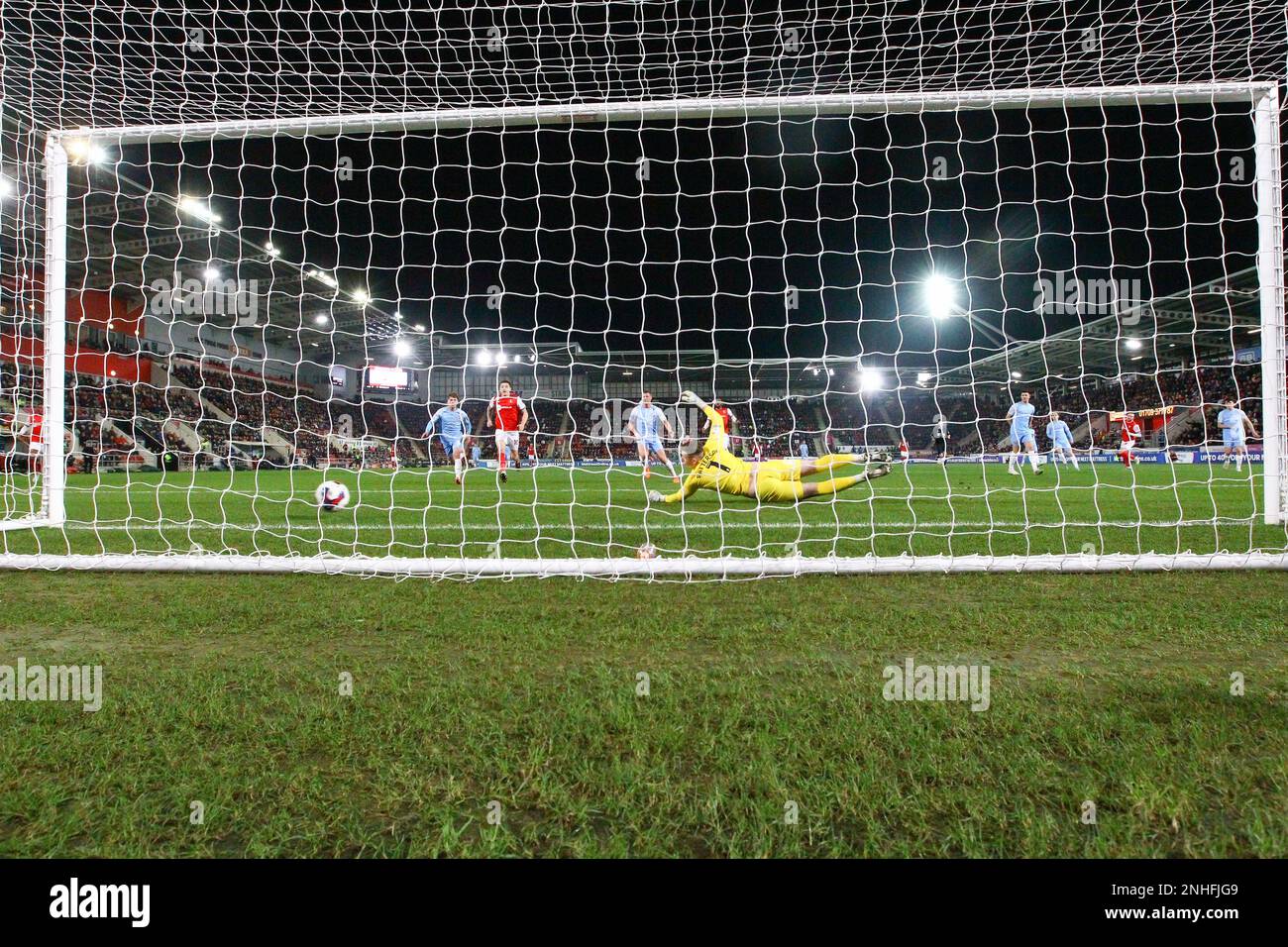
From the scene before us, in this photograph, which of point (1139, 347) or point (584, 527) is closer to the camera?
point (584, 527)

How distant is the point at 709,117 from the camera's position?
4.63 meters

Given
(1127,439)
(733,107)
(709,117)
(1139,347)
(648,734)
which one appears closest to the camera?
(648,734)

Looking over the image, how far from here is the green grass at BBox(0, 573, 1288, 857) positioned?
48.6 inches

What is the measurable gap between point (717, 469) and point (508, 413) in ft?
22.3

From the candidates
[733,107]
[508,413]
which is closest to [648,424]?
[508,413]

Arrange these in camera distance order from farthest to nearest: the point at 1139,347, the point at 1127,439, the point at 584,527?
the point at 1139,347
the point at 1127,439
the point at 584,527

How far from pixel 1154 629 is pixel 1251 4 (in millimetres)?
4661

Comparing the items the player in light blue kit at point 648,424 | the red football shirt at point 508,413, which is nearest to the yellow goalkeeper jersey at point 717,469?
the player in light blue kit at point 648,424

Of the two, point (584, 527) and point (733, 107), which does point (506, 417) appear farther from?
point (733, 107)

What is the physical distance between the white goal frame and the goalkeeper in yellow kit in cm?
223

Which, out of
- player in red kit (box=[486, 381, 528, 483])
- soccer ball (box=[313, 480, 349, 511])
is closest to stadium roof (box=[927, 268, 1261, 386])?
player in red kit (box=[486, 381, 528, 483])

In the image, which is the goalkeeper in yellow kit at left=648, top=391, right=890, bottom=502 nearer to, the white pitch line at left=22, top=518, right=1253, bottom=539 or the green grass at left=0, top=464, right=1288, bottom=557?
the green grass at left=0, top=464, right=1288, bottom=557

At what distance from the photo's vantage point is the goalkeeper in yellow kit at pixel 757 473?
6141 mm
